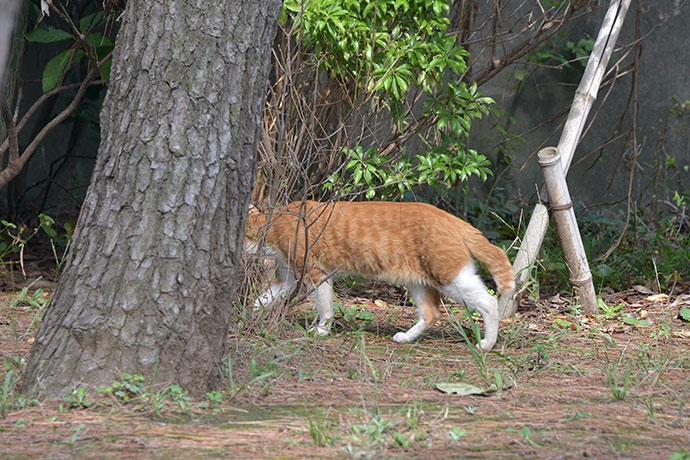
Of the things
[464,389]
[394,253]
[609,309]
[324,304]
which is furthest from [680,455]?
Answer: [609,309]

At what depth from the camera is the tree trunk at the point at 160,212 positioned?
2611 mm

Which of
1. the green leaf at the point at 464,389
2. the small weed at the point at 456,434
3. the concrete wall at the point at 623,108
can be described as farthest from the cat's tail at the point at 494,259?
the concrete wall at the point at 623,108

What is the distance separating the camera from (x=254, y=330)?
12.2 ft

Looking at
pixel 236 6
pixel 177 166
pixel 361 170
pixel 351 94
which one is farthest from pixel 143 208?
pixel 351 94

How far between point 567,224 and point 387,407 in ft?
8.10

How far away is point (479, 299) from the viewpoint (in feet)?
13.2

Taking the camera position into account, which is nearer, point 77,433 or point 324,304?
point 77,433

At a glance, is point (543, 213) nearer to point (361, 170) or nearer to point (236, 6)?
point (361, 170)

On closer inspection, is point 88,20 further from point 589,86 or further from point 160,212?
point 589,86

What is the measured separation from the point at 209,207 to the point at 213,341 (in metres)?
0.52

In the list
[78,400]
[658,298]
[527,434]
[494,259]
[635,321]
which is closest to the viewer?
[527,434]

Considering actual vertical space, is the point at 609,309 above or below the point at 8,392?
below

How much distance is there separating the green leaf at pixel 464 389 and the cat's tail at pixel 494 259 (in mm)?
1249

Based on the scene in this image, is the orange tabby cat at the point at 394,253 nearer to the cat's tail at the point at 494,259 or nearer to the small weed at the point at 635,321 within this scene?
the cat's tail at the point at 494,259
